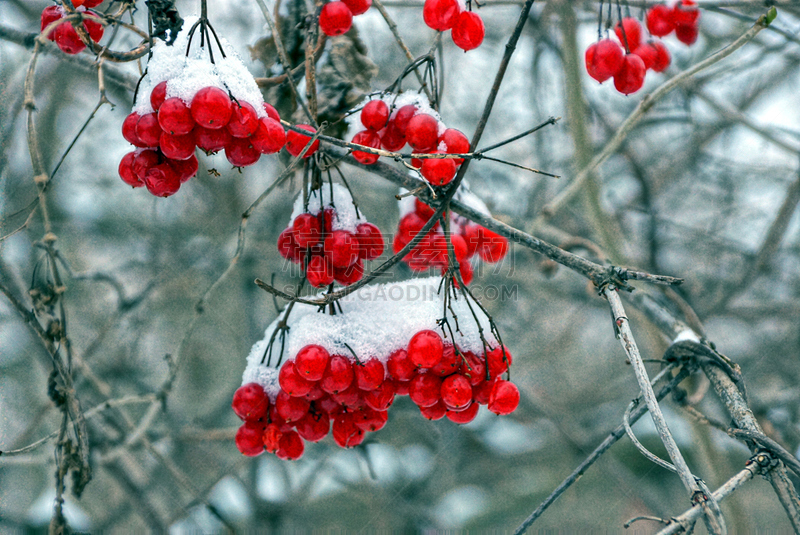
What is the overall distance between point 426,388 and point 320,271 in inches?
14.1

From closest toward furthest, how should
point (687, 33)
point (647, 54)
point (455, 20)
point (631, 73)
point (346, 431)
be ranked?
point (346, 431), point (455, 20), point (631, 73), point (647, 54), point (687, 33)

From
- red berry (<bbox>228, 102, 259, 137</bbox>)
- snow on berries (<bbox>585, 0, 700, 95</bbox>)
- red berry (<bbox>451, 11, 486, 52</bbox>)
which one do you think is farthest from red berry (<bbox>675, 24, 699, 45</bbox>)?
red berry (<bbox>228, 102, 259, 137</bbox>)

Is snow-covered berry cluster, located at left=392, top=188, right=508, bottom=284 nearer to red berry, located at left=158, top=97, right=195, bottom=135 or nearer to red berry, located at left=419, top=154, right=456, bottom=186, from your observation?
red berry, located at left=419, top=154, right=456, bottom=186

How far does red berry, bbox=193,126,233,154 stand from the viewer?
104cm

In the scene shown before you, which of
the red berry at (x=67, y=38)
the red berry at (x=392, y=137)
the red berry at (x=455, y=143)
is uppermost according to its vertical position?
the red berry at (x=67, y=38)

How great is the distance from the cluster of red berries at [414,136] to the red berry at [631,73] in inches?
22.1

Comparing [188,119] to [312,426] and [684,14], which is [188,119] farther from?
[684,14]

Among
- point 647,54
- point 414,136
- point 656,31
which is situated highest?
point 656,31

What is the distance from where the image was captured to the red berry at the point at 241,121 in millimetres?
1038

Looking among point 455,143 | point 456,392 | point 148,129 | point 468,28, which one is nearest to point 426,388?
point 456,392

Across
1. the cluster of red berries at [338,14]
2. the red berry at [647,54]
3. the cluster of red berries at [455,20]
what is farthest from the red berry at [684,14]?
the cluster of red berries at [338,14]

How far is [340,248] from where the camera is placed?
1.28 meters

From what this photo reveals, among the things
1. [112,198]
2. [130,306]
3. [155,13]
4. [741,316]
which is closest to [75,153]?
[112,198]

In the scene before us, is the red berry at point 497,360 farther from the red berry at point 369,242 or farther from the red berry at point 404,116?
the red berry at point 404,116
